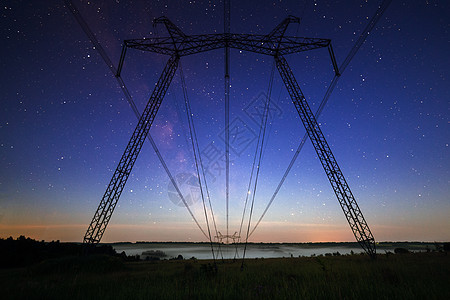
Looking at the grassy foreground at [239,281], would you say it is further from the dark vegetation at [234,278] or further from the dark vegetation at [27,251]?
the dark vegetation at [27,251]

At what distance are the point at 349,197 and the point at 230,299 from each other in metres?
28.4

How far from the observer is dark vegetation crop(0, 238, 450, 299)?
5914 mm

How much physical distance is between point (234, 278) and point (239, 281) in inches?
53.2

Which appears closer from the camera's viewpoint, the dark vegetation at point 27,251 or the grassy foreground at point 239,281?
the grassy foreground at point 239,281

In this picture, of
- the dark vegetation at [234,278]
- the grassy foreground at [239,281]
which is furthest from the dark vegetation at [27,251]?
the grassy foreground at [239,281]

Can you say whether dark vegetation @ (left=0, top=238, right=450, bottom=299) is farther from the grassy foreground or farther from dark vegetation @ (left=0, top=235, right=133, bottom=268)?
dark vegetation @ (left=0, top=235, right=133, bottom=268)

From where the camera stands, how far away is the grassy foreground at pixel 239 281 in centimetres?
582

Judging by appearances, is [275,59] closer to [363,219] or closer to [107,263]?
[363,219]

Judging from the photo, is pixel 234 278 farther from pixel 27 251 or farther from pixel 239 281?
pixel 27 251

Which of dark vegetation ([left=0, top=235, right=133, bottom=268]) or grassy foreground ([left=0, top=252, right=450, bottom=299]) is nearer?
grassy foreground ([left=0, top=252, right=450, bottom=299])

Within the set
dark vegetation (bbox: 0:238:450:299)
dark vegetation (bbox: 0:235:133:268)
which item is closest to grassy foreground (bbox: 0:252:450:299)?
dark vegetation (bbox: 0:238:450:299)

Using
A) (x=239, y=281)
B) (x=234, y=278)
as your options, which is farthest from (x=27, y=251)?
(x=239, y=281)

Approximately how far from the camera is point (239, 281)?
8.52 meters

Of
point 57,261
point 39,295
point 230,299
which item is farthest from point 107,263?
point 230,299
